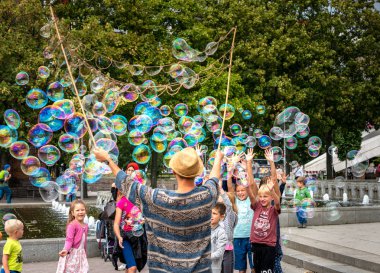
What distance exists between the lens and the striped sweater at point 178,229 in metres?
4.62

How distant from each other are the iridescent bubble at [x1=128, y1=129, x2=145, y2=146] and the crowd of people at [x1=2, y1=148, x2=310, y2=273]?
4.66 metres

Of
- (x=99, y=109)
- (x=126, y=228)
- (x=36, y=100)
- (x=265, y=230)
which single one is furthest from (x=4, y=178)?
(x=265, y=230)

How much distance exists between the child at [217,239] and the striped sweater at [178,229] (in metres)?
2.47

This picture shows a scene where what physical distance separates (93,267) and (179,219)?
7967 mm

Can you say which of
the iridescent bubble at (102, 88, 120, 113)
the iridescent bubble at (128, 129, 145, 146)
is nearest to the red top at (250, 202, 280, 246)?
the iridescent bubble at (128, 129, 145, 146)

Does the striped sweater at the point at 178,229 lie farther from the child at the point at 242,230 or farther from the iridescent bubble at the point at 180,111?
the iridescent bubble at the point at 180,111

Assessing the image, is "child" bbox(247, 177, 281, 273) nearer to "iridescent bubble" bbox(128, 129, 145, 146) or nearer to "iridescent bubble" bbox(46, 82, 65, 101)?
"iridescent bubble" bbox(128, 129, 145, 146)

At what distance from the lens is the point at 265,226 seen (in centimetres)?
845

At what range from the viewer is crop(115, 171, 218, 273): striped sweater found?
4621mm

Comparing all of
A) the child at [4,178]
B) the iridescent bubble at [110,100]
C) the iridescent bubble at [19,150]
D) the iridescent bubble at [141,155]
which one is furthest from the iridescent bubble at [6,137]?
the child at [4,178]

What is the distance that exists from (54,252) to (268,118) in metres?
25.1

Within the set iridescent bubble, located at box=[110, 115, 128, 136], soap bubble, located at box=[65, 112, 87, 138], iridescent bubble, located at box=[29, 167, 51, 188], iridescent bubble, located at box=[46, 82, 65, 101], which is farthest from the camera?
iridescent bubble, located at box=[46, 82, 65, 101]

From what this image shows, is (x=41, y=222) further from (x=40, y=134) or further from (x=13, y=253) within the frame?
(x=13, y=253)

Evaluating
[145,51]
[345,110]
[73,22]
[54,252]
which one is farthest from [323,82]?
[54,252]
